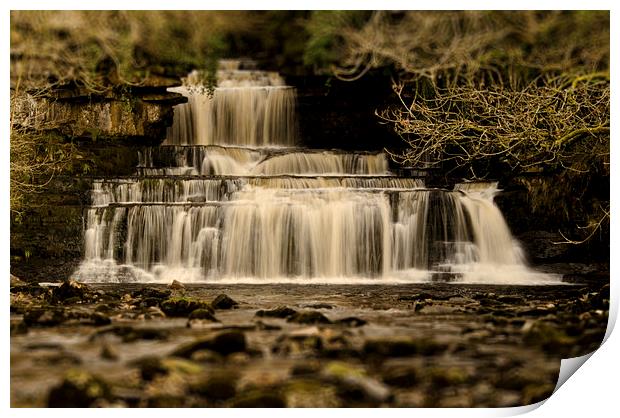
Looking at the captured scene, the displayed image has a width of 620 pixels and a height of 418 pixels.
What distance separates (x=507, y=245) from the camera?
23.2 ft

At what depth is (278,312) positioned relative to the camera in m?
6.35

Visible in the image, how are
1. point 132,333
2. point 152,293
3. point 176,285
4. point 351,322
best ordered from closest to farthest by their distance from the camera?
point 132,333 < point 351,322 < point 152,293 < point 176,285

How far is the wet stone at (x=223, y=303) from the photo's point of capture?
650 cm

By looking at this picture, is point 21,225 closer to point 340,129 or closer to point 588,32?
point 340,129

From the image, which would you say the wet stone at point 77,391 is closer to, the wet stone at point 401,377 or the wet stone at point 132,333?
the wet stone at point 132,333

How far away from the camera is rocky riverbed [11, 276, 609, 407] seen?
18.3 ft

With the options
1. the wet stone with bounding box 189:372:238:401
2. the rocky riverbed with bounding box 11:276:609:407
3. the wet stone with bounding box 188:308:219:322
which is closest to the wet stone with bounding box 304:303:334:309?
the rocky riverbed with bounding box 11:276:609:407

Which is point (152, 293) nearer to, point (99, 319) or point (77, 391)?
point (99, 319)

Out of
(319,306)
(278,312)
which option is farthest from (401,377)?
(278,312)

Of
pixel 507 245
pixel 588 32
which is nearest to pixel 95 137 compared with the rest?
pixel 507 245

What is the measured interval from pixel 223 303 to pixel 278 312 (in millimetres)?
517

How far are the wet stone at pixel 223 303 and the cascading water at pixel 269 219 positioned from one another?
20.7 inches

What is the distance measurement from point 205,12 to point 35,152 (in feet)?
7.42

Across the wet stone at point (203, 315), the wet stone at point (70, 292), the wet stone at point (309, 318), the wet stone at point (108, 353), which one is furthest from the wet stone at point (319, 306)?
the wet stone at point (70, 292)
